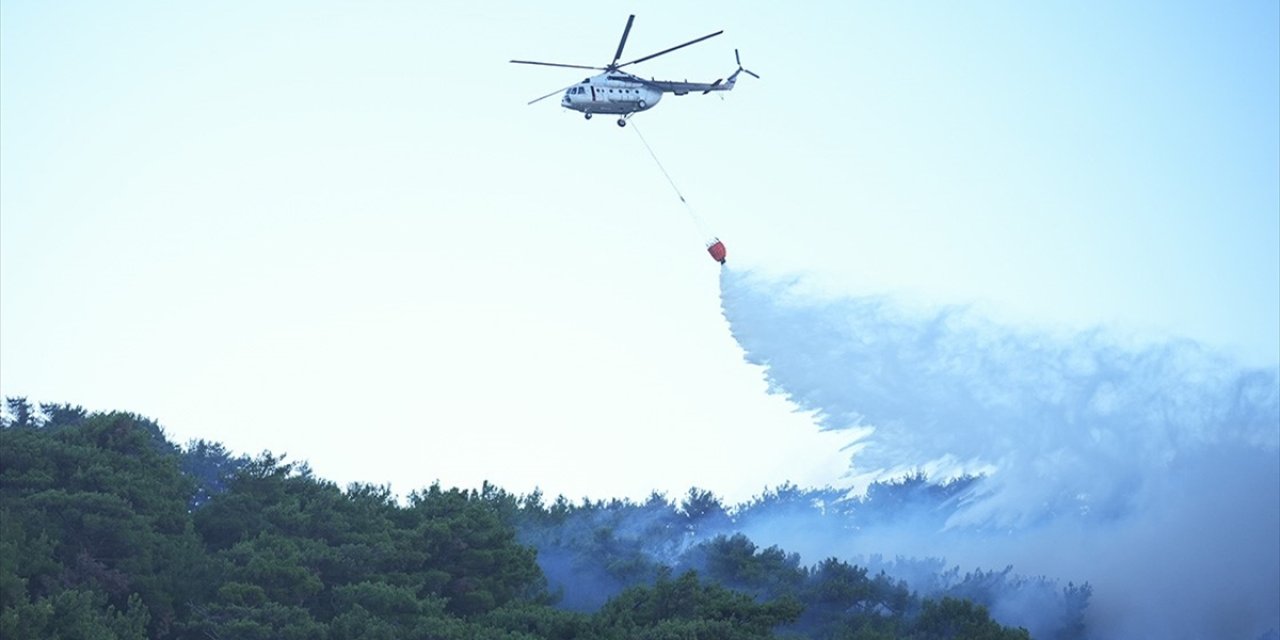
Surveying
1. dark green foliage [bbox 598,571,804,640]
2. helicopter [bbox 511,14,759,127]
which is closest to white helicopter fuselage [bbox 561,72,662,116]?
helicopter [bbox 511,14,759,127]

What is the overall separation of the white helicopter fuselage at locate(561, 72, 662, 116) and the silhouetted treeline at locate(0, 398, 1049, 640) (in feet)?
39.7

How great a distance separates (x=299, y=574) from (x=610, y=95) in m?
17.9

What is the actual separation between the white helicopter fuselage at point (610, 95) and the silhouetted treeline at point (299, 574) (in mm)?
12106

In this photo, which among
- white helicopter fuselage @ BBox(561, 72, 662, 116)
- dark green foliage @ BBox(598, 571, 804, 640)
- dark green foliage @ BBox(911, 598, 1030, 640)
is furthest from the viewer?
white helicopter fuselage @ BBox(561, 72, 662, 116)

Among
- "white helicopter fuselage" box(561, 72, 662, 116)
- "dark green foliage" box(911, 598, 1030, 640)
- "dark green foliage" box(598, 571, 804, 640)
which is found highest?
"white helicopter fuselage" box(561, 72, 662, 116)

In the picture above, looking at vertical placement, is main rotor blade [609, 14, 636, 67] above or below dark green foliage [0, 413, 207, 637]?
above

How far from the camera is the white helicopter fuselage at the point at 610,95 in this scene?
56125mm

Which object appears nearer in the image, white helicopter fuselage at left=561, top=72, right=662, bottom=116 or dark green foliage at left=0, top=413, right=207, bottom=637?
dark green foliage at left=0, top=413, right=207, bottom=637

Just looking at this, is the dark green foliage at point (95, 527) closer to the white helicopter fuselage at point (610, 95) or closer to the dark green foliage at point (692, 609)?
the dark green foliage at point (692, 609)

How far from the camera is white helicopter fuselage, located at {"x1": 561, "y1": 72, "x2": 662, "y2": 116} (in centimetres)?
5612

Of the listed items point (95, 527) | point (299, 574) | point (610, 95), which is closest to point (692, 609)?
point (299, 574)

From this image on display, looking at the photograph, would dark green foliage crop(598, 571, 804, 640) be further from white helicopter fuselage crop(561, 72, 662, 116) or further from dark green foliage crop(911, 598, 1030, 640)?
white helicopter fuselage crop(561, 72, 662, 116)

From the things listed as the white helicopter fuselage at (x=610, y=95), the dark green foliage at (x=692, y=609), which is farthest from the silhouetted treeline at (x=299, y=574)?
the white helicopter fuselage at (x=610, y=95)

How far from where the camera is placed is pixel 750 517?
77.4m
